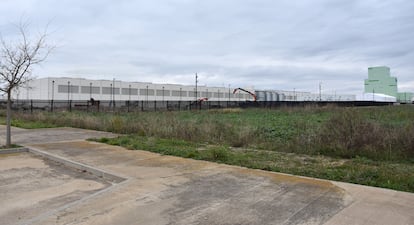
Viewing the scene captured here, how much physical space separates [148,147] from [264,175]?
4916 mm

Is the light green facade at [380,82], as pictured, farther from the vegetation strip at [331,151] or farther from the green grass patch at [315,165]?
the green grass patch at [315,165]

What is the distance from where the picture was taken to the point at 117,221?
4277 mm

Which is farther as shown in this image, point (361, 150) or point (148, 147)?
point (148, 147)

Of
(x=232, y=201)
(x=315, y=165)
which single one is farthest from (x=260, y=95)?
(x=232, y=201)

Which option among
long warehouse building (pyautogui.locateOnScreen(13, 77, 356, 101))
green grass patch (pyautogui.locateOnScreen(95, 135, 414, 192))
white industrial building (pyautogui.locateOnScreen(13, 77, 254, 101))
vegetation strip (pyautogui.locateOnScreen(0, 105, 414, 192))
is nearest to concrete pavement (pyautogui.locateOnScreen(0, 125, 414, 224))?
green grass patch (pyautogui.locateOnScreen(95, 135, 414, 192))

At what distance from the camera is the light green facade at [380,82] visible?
11381cm

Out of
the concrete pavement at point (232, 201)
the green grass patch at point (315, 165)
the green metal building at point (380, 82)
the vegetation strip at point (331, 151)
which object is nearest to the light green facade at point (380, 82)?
the green metal building at point (380, 82)

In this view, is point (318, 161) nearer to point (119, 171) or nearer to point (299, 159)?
point (299, 159)

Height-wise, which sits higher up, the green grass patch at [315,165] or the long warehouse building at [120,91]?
the long warehouse building at [120,91]

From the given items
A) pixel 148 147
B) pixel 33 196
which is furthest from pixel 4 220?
pixel 148 147

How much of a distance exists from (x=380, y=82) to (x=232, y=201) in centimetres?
12739

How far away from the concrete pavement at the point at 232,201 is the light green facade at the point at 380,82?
396ft

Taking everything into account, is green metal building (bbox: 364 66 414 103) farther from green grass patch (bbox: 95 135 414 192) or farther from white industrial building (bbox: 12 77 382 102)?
green grass patch (bbox: 95 135 414 192)

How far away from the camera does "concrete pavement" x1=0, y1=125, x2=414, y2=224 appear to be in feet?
14.1
